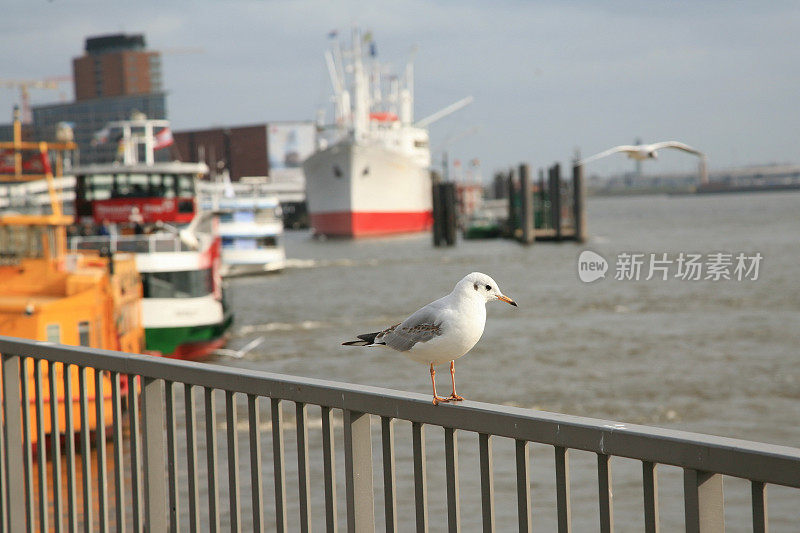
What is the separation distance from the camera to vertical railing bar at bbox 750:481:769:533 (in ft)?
6.04

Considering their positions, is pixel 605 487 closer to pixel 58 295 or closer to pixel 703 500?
pixel 703 500

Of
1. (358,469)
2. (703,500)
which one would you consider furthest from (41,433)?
(703,500)

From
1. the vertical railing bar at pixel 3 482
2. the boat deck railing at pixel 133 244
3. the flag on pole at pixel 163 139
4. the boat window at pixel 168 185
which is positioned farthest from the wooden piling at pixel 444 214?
the vertical railing bar at pixel 3 482

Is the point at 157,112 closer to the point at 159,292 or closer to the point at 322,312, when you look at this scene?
the point at 322,312

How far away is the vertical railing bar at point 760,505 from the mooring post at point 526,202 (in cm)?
6156

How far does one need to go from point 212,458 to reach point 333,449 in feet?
1.69

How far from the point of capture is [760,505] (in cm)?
185

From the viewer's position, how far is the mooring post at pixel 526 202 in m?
63.4

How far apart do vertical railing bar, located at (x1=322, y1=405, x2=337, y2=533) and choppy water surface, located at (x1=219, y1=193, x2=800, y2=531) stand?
23.9ft

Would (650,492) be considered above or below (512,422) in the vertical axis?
below

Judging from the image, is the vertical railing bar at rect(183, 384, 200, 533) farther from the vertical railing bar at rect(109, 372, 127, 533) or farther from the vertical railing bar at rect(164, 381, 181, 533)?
the vertical railing bar at rect(109, 372, 127, 533)

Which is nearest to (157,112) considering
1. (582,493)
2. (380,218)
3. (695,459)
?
(380,218)

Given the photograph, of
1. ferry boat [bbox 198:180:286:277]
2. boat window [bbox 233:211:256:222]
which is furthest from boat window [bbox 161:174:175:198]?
boat window [bbox 233:211:256:222]

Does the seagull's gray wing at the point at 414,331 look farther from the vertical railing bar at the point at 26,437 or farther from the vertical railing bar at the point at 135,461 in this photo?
the vertical railing bar at the point at 26,437
